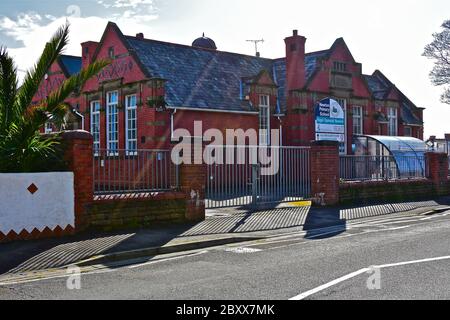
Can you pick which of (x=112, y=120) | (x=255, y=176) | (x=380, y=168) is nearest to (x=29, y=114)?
(x=255, y=176)

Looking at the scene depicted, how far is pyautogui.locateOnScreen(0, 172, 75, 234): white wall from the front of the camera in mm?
11109

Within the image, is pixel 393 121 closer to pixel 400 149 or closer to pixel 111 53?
pixel 400 149

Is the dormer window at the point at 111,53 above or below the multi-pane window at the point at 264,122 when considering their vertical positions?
above

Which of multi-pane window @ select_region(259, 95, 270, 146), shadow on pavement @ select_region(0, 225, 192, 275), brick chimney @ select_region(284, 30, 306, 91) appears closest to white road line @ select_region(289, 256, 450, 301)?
shadow on pavement @ select_region(0, 225, 192, 275)

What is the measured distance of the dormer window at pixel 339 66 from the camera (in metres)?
30.8

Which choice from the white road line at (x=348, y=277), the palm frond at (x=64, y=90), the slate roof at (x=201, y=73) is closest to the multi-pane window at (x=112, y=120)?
the slate roof at (x=201, y=73)

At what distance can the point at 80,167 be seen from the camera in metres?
12.1

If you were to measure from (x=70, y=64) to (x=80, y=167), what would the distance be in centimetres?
2373

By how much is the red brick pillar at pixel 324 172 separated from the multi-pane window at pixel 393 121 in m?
17.9

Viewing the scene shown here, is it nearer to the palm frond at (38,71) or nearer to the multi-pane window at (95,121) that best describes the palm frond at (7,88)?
the palm frond at (38,71)

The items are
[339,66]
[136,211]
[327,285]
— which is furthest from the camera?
[339,66]

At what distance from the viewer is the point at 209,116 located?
83.8 feet

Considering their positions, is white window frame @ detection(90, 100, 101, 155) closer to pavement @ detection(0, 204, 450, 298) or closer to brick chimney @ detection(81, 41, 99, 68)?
brick chimney @ detection(81, 41, 99, 68)

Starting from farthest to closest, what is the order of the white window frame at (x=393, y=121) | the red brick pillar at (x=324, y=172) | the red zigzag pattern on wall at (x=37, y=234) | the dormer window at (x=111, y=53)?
the white window frame at (x=393, y=121) < the dormer window at (x=111, y=53) < the red brick pillar at (x=324, y=172) < the red zigzag pattern on wall at (x=37, y=234)
